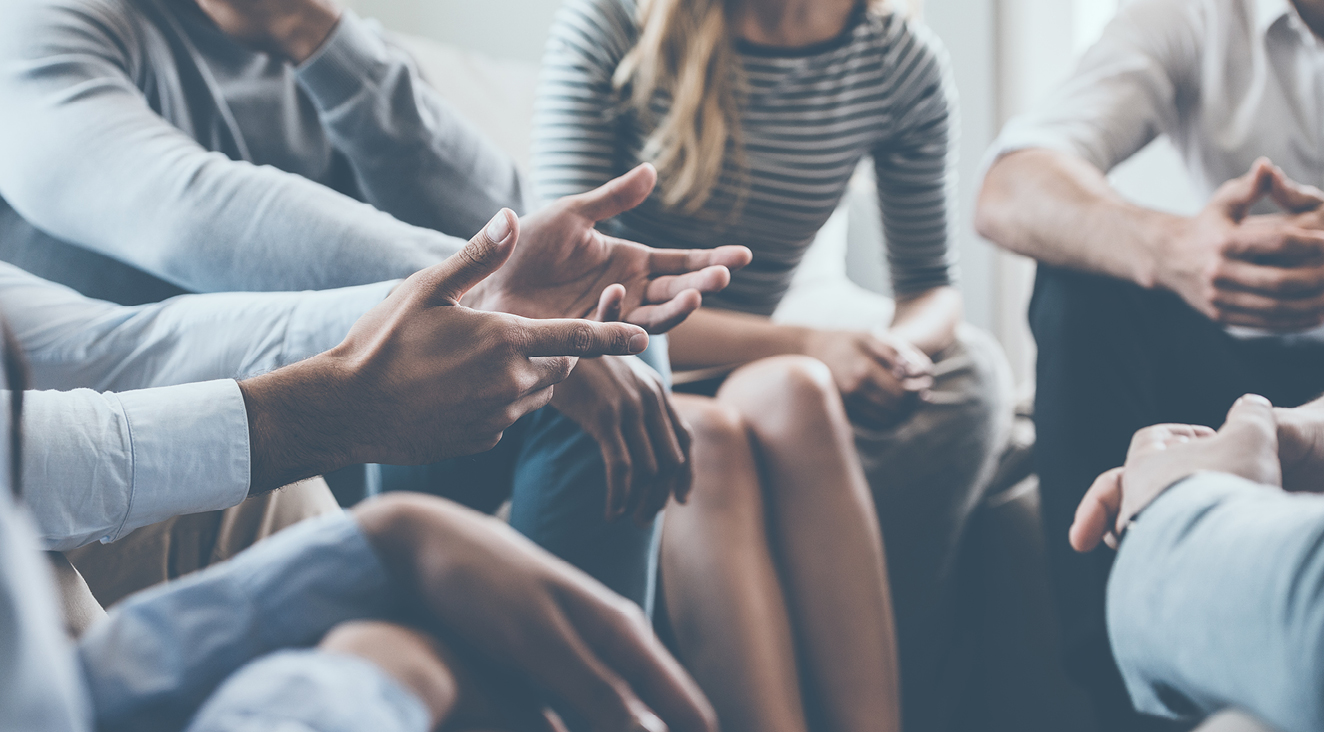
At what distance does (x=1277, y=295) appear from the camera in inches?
15.8

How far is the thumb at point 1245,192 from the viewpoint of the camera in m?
0.39

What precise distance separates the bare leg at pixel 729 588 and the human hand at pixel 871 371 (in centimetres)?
12

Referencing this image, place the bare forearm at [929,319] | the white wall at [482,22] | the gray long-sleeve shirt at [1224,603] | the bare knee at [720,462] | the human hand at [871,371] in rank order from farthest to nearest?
1. the white wall at [482,22]
2. the bare forearm at [929,319]
3. the human hand at [871,371]
4. the bare knee at [720,462]
5. the gray long-sleeve shirt at [1224,603]

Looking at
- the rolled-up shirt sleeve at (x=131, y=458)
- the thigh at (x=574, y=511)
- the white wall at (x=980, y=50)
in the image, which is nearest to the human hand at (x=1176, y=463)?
the thigh at (x=574, y=511)

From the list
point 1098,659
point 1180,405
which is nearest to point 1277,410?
point 1180,405

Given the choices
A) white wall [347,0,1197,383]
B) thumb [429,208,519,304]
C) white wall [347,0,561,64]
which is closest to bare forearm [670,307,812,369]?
thumb [429,208,519,304]

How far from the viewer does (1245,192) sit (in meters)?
0.40

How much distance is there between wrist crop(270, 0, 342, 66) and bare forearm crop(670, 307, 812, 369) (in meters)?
0.25

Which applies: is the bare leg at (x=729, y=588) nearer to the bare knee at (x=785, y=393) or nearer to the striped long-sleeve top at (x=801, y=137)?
the bare knee at (x=785, y=393)

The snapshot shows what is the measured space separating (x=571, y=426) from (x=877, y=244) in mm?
837

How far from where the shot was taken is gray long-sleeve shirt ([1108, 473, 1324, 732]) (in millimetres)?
182

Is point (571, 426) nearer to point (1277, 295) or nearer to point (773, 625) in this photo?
point (773, 625)

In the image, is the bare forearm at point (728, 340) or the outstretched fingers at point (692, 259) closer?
the outstretched fingers at point (692, 259)

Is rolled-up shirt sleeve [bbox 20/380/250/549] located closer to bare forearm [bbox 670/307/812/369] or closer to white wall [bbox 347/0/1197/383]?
bare forearm [bbox 670/307/812/369]
